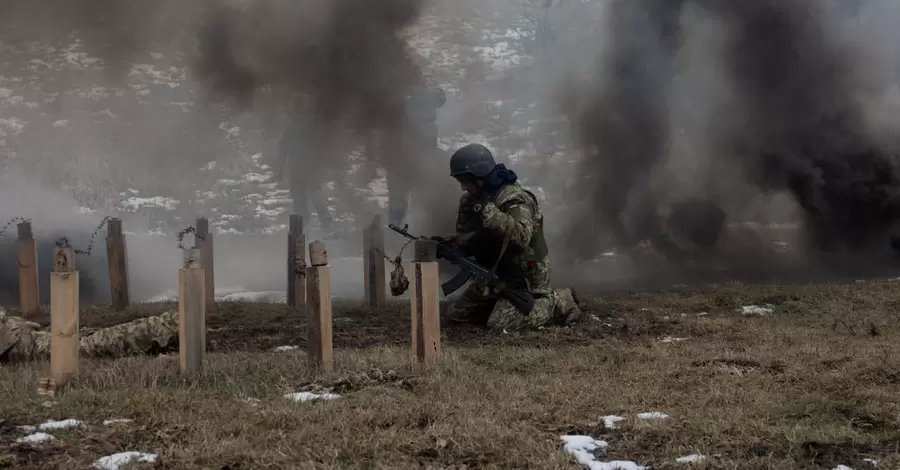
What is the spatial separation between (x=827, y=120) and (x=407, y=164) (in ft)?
33.2

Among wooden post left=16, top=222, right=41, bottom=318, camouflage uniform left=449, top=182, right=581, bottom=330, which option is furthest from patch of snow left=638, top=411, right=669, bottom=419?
wooden post left=16, top=222, right=41, bottom=318

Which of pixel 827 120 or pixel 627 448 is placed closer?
pixel 627 448

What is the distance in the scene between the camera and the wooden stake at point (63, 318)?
171 inches

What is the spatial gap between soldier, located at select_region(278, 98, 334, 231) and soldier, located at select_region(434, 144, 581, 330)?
326 inches

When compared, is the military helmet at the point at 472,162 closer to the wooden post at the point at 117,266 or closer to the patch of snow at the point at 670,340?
the patch of snow at the point at 670,340

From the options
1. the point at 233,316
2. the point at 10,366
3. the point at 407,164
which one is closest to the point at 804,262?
the point at 407,164

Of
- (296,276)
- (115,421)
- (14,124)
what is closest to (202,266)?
(296,276)

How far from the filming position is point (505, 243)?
7641 mm

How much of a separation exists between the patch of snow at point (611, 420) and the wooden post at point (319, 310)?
1.93 m

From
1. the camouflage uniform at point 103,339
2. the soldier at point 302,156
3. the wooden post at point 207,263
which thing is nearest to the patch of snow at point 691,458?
the camouflage uniform at point 103,339

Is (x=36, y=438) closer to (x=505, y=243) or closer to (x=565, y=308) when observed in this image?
(x=505, y=243)

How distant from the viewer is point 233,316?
8.91 meters

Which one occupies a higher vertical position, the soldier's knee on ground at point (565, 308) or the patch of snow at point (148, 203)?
the patch of snow at point (148, 203)

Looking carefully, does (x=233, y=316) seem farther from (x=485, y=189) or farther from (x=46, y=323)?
(x=485, y=189)
